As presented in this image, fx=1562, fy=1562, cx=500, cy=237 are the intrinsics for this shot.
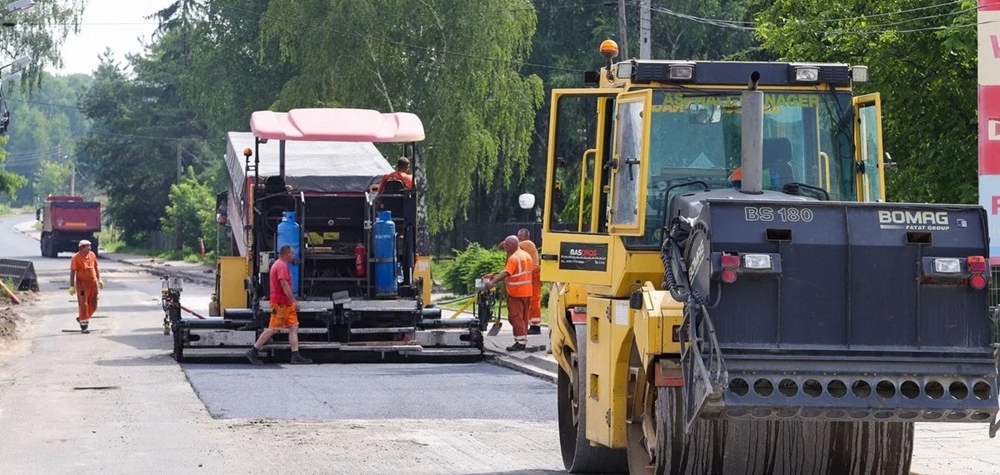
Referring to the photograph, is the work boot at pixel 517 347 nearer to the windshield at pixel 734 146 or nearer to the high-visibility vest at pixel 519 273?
the high-visibility vest at pixel 519 273

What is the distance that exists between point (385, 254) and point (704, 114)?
1166 centimetres

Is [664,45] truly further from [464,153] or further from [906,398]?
[906,398]

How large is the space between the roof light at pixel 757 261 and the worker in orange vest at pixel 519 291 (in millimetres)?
13097

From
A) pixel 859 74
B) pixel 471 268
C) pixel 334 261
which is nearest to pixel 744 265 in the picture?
pixel 859 74

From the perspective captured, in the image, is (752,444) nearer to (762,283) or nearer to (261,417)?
(762,283)

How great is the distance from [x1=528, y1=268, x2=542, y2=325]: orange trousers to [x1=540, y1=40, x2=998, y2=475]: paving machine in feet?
36.9

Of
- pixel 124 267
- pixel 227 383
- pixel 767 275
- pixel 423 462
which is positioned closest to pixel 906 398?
pixel 767 275

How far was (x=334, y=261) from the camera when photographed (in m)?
21.3

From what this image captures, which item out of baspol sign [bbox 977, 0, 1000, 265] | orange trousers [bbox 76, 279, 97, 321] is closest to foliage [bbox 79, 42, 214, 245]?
orange trousers [bbox 76, 279, 97, 321]

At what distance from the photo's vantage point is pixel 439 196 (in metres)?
41.9

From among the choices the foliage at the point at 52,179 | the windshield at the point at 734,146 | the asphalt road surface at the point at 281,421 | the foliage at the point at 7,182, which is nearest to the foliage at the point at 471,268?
the asphalt road surface at the point at 281,421

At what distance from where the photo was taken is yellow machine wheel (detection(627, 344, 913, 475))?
8.33 meters

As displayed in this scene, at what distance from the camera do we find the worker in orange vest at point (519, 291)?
2098 cm

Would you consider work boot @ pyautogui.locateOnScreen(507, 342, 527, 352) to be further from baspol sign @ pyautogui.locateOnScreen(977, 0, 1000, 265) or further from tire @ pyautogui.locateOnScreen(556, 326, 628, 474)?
tire @ pyautogui.locateOnScreen(556, 326, 628, 474)
